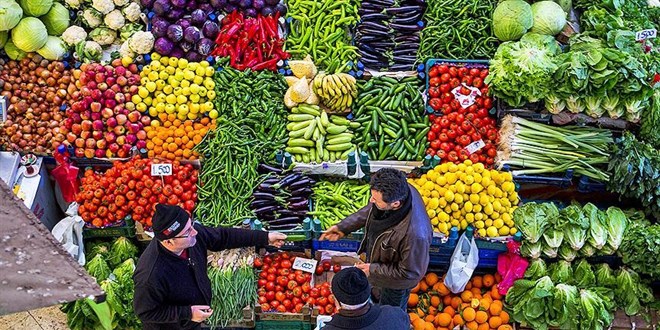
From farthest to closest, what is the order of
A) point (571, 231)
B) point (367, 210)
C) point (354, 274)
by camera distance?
point (571, 231) → point (367, 210) → point (354, 274)

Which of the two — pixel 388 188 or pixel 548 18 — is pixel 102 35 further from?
pixel 548 18

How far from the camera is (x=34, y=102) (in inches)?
233

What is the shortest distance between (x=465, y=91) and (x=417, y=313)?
6.22 feet

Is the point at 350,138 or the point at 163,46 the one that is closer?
the point at 350,138

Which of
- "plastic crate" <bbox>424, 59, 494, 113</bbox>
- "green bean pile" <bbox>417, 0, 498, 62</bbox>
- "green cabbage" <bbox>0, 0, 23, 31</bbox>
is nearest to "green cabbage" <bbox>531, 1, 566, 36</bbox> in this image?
"green bean pile" <bbox>417, 0, 498, 62</bbox>

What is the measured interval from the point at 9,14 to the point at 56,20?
427mm

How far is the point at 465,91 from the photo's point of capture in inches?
226

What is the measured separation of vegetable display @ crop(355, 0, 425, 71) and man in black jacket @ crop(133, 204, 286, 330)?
8.78ft

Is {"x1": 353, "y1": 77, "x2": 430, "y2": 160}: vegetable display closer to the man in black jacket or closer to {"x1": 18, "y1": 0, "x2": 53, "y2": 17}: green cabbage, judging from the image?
the man in black jacket

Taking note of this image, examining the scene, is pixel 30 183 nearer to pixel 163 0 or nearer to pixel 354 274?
pixel 163 0

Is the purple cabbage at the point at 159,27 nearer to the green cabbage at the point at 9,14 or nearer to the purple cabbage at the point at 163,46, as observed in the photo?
the purple cabbage at the point at 163,46

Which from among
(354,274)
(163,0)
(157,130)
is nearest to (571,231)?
(354,274)

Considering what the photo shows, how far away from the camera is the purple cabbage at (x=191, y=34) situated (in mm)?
6113

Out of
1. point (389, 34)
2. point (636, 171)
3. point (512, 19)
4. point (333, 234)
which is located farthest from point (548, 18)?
point (333, 234)
